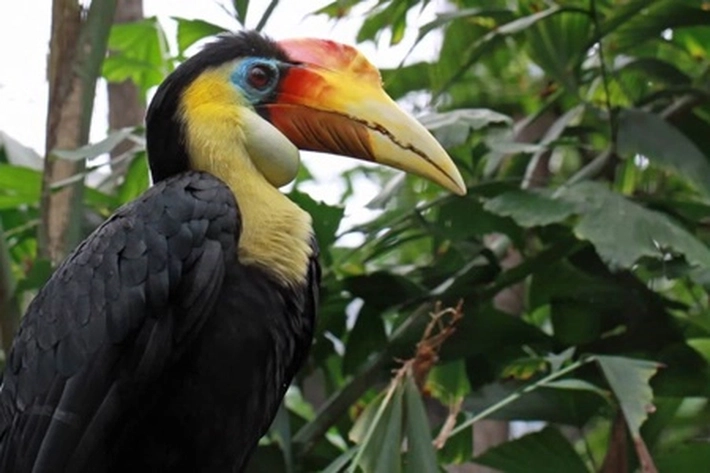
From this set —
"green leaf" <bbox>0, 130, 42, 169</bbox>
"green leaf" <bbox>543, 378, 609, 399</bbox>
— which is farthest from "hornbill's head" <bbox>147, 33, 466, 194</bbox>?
"green leaf" <bbox>0, 130, 42, 169</bbox>

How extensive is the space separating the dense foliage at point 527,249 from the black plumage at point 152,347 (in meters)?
0.42

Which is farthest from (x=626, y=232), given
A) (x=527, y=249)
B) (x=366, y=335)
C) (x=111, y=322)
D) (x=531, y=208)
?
(x=111, y=322)

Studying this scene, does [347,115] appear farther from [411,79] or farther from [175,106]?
[411,79]

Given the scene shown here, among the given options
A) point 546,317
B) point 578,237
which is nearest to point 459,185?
point 578,237

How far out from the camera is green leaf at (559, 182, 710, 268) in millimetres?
2775

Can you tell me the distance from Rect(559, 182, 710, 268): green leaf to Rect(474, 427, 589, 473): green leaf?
1.28 feet

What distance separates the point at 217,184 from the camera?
2.39 metres

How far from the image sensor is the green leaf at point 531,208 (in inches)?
112

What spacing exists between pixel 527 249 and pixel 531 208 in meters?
0.43

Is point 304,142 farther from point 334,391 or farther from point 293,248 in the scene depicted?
point 334,391

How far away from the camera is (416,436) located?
2.55m

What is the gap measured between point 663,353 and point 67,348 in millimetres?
1261

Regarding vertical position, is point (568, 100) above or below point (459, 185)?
below

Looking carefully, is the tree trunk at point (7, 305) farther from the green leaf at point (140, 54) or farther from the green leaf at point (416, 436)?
the green leaf at point (140, 54)
